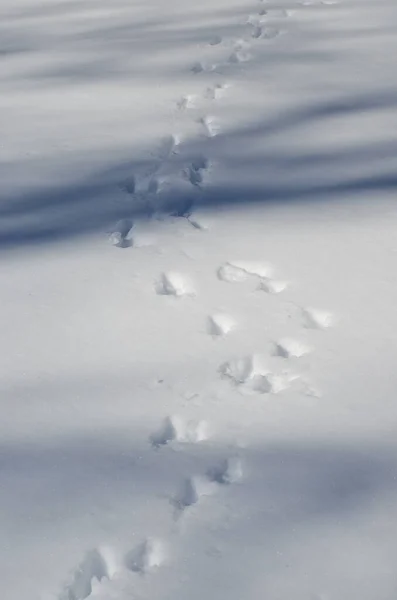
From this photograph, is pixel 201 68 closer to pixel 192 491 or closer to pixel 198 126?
pixel 198 126

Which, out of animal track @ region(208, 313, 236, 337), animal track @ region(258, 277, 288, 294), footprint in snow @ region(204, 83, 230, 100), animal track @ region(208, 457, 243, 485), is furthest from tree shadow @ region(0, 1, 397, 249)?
animal track @ region(208, 457, 243, 485)

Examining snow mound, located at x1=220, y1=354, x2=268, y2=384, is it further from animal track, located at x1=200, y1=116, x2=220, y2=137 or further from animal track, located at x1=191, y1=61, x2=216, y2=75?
animal track, located at x1=191, y1=61, x2=216, y2=75

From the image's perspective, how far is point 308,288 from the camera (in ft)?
6.26

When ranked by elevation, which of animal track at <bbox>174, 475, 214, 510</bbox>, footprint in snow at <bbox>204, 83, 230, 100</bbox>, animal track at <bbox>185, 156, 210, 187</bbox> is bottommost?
animal track at <bbox>174, 475, 214, 510</bbox>

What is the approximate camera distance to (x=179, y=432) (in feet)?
4.92

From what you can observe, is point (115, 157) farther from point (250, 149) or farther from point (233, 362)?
point (233, 362)

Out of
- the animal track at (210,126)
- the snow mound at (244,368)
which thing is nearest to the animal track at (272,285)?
the snow mound at (244,368)

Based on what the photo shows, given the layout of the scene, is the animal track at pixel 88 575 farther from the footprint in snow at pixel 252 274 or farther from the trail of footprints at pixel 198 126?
the trail of footprints at pixel 198 126

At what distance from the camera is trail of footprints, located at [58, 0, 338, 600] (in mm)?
1252

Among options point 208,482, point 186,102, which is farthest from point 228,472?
point 186,102

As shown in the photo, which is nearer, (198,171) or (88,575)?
(88,575)

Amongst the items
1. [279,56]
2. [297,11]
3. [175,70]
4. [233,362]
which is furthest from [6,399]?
[297,11]

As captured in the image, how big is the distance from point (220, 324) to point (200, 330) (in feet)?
0.15

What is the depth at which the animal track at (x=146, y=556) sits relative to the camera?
1.25 meters
